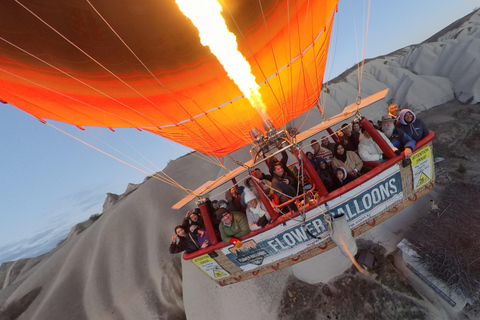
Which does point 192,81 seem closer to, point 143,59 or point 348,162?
point 143,59

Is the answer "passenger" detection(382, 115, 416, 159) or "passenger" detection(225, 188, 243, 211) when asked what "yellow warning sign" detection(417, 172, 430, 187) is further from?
"passenger" detection(225, 188, 243, 211)

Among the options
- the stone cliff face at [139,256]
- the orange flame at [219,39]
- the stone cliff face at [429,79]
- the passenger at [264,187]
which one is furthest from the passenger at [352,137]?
the stone cliff face at [429,79]

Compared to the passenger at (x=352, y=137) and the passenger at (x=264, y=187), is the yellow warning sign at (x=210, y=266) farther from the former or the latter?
the passenger at (x=352, y=137)

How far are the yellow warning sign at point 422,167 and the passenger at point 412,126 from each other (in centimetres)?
24

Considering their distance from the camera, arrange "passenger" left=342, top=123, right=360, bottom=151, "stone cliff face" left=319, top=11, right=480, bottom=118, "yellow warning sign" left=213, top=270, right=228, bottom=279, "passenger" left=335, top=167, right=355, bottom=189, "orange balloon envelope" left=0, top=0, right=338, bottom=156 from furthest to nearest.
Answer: "stone cliff face" left=319, top=11, right=480, bottom=118 < "yellow warning sign" left=213, top=270, right=228, bottom=279 < "passenger" left=342, top=123, right=360, bottom=151 < "passenger" left=335, top=167, right=355, bottom=189 < "orange balloon envelope" left=0, top=0, right=338, bottom=156

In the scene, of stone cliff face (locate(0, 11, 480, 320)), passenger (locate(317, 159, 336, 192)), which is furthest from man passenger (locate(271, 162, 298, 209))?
stone cliff face (locate(0, 11, 480, 320))

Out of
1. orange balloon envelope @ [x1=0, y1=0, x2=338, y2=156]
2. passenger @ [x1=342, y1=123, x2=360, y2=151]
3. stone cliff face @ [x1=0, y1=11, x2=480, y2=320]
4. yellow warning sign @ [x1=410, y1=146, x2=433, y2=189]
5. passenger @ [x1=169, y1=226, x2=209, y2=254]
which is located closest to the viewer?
orange balloon envelope @ [x1=0, y1=0, x2=338, y2=156]

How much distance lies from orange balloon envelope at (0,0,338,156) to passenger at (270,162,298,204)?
7.83 ft

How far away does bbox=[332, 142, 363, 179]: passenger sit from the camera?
3.32 m

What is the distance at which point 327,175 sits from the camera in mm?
3488

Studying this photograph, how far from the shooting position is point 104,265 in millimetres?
9414

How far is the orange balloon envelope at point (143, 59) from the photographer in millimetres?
2836

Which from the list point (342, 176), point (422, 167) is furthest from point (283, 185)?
point (422, 167)

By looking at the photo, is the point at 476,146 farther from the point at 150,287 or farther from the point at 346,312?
the point at 150,287
